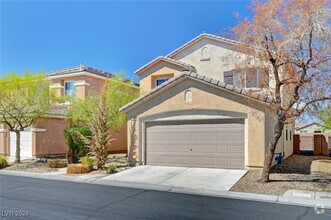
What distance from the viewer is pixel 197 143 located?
14.7 meters

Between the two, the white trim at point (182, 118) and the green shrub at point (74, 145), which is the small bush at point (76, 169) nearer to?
the white trim at point (182, 118)

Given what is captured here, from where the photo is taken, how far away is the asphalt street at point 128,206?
7.27 m

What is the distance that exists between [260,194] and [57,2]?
533 inches

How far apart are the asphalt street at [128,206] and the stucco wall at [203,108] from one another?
16.5ft

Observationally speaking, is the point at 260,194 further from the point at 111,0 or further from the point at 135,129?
the point at 111,0

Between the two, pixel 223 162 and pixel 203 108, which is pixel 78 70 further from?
pixel 223 162

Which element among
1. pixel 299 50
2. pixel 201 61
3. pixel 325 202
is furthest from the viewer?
pixel 201 61

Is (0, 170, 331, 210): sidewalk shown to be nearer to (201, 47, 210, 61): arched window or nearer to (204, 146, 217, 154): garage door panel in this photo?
(204, 146, 217, 154): garage door panel

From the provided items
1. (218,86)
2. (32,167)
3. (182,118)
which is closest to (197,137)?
(182,118)

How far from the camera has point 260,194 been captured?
9531mm

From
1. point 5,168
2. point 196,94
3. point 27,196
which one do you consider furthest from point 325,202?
point 5,168

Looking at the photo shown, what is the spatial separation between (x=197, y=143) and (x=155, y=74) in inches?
377

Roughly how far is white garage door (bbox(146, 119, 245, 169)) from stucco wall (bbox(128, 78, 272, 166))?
0.45m

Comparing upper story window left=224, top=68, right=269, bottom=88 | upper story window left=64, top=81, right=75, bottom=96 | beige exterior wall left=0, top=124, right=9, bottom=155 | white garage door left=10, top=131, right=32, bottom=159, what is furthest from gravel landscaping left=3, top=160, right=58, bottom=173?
upper story window left=224, top=68, right=269, bottom=88
